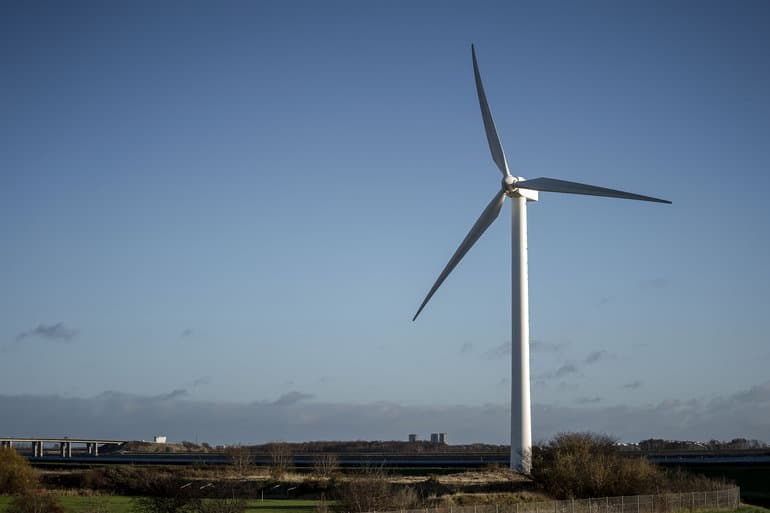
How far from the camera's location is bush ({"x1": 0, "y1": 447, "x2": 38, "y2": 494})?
73.4 metres

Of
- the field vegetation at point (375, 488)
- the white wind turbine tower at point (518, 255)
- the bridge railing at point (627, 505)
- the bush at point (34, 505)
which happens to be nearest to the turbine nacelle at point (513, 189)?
the white wind turbine tower at point (518, 255)

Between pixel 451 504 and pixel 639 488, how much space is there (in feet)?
52.3

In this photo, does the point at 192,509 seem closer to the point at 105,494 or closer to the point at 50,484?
the point at 105,494

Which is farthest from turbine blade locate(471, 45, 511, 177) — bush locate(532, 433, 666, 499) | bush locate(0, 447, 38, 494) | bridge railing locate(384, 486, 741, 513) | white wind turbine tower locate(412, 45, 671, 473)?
bush locate(0, 447, 38, 494)

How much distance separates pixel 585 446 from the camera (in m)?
61.6

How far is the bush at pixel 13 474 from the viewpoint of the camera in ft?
241

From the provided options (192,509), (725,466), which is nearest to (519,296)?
(192,509)

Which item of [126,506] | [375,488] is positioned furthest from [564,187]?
[126,506]

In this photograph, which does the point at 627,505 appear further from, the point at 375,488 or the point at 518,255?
the point at 518,255

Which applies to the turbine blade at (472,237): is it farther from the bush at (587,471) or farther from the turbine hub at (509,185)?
the bush at (587,471)

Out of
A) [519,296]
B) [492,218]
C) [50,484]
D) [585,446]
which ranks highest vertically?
[492,218]

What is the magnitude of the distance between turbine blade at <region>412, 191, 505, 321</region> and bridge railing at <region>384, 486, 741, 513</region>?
57.4ft

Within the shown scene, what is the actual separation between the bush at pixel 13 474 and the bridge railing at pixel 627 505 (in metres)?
42.8

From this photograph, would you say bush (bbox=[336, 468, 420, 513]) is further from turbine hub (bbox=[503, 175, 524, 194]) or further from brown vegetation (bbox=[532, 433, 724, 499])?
turbine hub (bbox=[503, 175, 524, 194])
